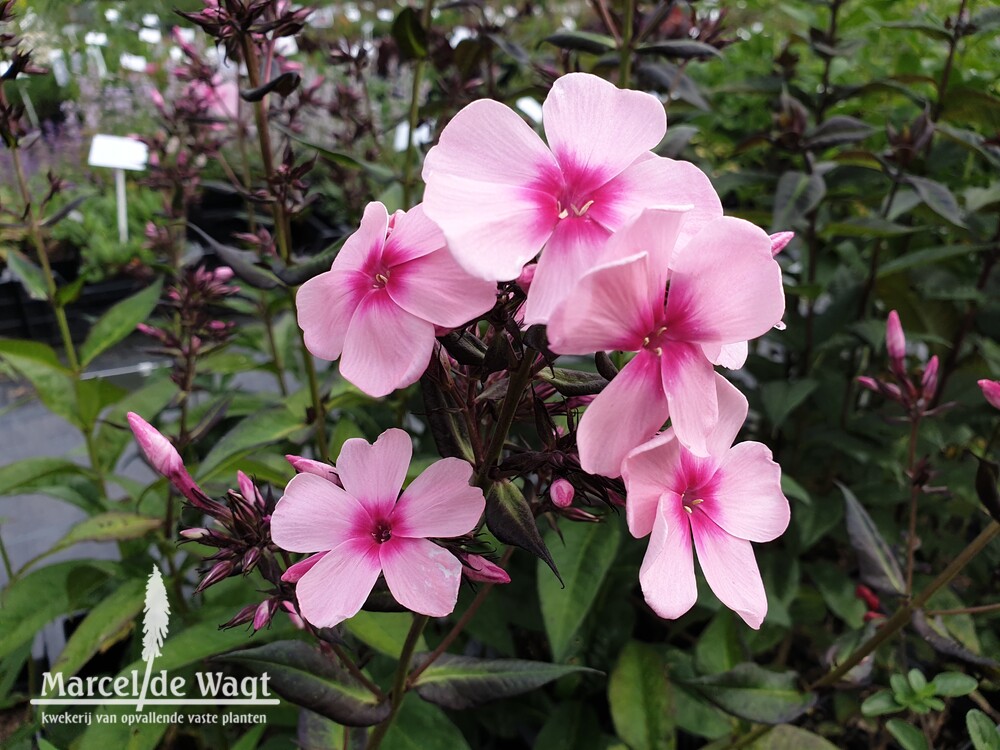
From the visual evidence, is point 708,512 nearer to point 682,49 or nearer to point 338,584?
point 338,584

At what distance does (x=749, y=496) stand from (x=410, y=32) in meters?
0.95

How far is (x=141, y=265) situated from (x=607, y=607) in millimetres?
1166

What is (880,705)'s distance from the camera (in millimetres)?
795

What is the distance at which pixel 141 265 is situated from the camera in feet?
5.02

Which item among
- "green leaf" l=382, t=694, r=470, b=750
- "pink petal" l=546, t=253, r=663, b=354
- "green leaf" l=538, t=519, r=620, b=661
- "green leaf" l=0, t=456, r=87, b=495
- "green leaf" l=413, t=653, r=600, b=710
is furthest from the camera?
"green leaf" l=0, t=456, r=87, b=495

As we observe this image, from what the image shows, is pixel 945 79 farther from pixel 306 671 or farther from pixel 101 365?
pixel 101 365

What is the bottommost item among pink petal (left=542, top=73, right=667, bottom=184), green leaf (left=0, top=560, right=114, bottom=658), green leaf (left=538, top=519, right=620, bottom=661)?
green leaf (left=0, top=560, right=114, bottom=658)

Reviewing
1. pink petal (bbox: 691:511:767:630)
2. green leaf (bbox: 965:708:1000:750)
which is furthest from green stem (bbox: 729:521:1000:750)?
pink petal (bbox: 691:511:767:630)

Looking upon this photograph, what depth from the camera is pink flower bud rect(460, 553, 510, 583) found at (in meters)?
0.54

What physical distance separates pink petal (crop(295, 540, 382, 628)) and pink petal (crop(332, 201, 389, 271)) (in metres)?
0.19

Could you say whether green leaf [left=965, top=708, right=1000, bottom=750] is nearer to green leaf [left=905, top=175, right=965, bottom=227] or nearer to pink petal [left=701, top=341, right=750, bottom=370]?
pink petal [left=701, top=341, right=750, bottom=370]

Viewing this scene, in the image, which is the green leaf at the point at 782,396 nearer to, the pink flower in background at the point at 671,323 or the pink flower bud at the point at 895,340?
the pink flower bud at the point at 895,340

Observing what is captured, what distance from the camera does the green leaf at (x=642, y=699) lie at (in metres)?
0.99

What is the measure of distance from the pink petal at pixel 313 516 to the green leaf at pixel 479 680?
0.28 metres
